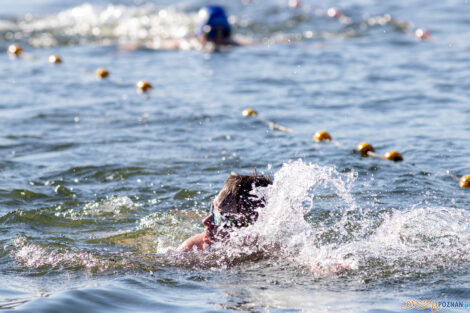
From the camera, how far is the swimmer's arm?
5295mm

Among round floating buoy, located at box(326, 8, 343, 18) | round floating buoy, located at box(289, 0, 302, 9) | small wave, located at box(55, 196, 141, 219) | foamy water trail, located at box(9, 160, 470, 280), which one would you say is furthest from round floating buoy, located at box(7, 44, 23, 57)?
foamy water trail, located at box(9, 160, 470, 280)

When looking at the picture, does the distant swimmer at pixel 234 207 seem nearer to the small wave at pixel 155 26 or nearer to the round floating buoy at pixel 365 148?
the round floating buoy at pixel 365 148

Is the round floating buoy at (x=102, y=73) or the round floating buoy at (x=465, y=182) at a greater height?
the round floating buoy at (x=102, y=73)

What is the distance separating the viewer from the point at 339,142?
8.37 m

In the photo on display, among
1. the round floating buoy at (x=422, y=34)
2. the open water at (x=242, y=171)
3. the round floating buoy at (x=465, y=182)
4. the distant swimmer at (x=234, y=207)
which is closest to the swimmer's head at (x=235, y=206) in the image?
the distant swimmer at (x=234, y=207)

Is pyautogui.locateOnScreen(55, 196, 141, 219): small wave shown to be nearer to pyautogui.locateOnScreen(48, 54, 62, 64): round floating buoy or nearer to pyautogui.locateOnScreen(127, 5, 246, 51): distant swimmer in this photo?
pyautogui.locateOnScreen(48, 54, 62, 64): round floating buoy

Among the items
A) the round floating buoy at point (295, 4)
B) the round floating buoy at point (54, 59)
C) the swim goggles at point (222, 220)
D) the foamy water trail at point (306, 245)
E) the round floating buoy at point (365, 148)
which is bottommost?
the foamy water trail at point (306, 245)

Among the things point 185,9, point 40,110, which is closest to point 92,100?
point 40,110

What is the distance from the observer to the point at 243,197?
5.13 m

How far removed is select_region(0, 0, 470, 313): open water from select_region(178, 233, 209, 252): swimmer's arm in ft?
0.46

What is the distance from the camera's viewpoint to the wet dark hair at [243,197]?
5102 mm

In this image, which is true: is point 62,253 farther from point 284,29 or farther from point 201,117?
point 284,29

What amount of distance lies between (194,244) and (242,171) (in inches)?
84.9

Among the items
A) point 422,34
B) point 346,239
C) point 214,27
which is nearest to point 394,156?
point 346,239
